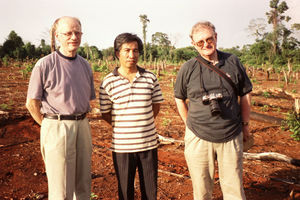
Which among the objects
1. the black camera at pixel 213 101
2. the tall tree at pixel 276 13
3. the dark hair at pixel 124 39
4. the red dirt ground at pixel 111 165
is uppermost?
the tall tree at pixel 276 13

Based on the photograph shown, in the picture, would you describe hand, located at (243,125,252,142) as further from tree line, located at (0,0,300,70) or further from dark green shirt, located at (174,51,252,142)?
tree line, located at (0,0,300,70)

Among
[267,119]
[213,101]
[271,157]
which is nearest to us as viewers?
[213,101]

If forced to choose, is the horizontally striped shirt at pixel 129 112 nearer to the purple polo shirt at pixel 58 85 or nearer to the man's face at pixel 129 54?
the man's face at pixel 129 54

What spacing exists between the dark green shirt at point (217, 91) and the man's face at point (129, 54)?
434 millimetres

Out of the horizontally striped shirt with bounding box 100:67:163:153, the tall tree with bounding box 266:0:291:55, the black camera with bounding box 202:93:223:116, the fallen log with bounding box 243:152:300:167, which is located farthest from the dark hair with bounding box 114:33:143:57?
the tall tree with bounding box 266:0:291:55

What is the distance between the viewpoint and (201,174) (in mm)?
2057

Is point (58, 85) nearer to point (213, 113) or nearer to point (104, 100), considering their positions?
point (104, 100)

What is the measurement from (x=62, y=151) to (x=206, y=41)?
145cm

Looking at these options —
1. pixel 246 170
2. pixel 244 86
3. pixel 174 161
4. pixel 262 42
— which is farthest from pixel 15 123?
pixel 262 42

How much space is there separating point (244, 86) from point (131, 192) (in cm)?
133

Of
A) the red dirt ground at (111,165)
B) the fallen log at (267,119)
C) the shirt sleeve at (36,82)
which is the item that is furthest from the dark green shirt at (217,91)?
the fallen log at (267,119)

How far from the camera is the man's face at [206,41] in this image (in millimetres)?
1963

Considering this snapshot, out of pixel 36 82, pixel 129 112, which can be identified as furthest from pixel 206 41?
pixel 36 82

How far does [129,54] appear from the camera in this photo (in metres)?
2.07
